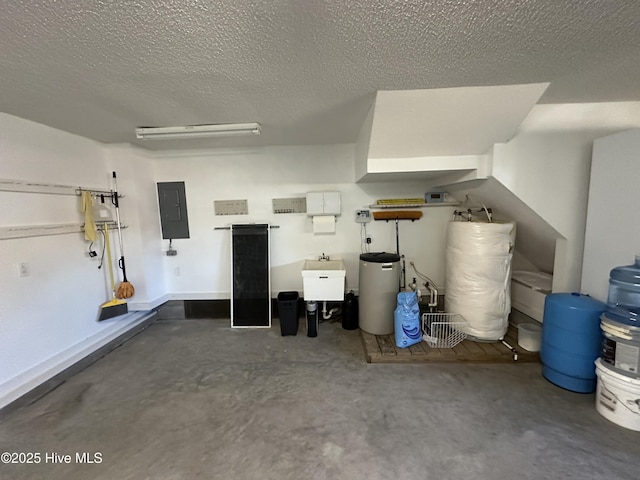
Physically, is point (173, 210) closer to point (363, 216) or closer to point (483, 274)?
point (363, 216)

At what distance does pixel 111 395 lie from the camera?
2.06 m

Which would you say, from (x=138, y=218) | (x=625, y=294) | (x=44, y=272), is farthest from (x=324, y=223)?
(x=44, y=272)

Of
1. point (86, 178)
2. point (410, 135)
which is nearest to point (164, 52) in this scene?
point (410, 135)

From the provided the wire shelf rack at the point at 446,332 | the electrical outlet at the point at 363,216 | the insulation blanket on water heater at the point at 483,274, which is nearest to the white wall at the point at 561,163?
the insulation blanket on water heater at the point at 483,274

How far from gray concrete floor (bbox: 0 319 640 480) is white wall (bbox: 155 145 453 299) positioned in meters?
1.24

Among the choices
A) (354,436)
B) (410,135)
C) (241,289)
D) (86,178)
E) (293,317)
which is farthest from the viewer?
(241,289)

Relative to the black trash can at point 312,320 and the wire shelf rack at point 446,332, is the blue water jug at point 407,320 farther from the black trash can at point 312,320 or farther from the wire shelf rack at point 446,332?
the black trash can at point 312,320

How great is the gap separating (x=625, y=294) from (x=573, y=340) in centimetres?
46

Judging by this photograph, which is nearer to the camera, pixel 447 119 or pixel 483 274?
pixel 447 119

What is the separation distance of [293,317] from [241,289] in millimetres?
840

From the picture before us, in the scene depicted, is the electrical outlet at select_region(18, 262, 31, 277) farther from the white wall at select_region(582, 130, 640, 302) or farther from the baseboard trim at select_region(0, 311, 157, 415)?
the white wall at select_region(582, 130, 640, 302)

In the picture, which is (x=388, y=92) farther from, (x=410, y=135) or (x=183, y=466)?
(x=183, y=466)

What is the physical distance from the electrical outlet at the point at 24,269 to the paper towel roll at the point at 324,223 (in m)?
2.64

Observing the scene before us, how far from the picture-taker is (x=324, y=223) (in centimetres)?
325
